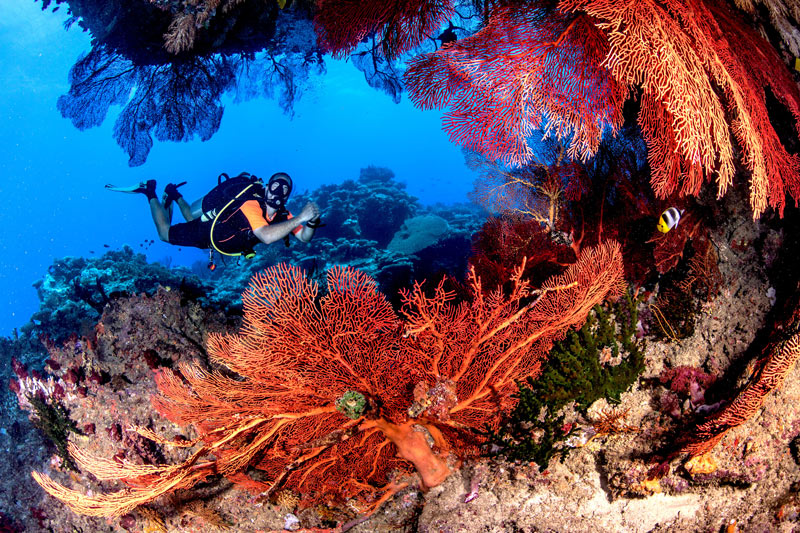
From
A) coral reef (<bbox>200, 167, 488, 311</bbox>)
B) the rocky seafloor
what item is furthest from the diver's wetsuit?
the rocky seafloor

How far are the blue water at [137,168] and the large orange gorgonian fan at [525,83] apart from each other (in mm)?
56836

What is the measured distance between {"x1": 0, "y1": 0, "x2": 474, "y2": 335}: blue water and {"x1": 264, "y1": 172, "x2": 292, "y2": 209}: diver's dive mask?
5458 cm

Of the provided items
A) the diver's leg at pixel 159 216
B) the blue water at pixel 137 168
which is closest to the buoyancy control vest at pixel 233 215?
the diver's leg at pixel 159 216

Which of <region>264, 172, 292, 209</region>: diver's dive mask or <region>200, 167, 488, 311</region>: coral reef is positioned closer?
<region>264, 172, 292, 209</region>: diver's dive mask

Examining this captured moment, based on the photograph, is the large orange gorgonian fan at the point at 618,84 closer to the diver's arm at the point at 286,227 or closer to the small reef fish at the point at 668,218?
the small reef fish at the point at 668,218

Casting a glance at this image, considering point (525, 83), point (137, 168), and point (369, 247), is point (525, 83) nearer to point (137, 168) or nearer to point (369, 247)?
point (369, 247)

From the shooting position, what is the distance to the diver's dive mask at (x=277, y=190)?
17.1 ft

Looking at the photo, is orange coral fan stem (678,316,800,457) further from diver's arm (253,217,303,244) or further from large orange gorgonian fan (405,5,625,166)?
diver's arm (253,217,303,244)

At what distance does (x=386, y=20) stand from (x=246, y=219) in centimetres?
344

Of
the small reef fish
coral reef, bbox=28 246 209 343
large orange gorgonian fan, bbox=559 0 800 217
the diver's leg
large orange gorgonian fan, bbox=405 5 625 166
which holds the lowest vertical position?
the small reef fish

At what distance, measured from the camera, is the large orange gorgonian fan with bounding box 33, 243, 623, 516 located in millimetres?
2855

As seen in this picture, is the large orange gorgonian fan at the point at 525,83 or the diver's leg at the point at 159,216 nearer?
the large orange gorgonian fan at the point at 525,83

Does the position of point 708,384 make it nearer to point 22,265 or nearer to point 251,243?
point 251,243

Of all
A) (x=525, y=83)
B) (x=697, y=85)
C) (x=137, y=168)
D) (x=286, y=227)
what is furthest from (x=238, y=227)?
(x=137, y=168)
